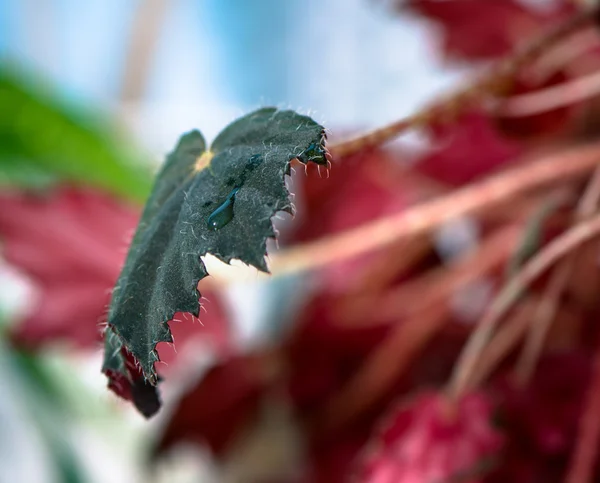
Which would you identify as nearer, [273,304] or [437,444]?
[437,444]

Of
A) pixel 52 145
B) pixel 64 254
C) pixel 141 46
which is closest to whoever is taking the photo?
pixel 64 254

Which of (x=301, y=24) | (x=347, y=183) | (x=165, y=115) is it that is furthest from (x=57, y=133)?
(x=301, y=24)

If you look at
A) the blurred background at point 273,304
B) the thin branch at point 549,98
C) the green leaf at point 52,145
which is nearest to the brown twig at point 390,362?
the blurred background at point 273,304

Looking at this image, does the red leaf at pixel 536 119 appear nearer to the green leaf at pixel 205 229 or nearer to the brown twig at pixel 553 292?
the brown twig at pixel 553 292

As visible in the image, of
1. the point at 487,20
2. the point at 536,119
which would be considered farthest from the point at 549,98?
the point at 487,20

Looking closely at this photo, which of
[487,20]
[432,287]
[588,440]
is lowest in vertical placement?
[588,440]

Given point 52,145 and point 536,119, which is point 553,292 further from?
point 52,145

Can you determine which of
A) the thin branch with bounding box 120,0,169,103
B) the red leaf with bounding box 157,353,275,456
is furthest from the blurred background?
the thin branch with bounding box 120,0,169,103

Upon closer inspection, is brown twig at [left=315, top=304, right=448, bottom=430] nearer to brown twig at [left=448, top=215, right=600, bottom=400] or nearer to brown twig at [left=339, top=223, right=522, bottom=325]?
brown twig at [left=339, top=223, right=522, bottom=325]

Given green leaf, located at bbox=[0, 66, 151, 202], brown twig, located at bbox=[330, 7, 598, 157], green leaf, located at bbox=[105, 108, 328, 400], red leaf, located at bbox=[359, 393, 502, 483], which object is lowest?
red leaf, located at bbox=[359, 393, 502, 483]
